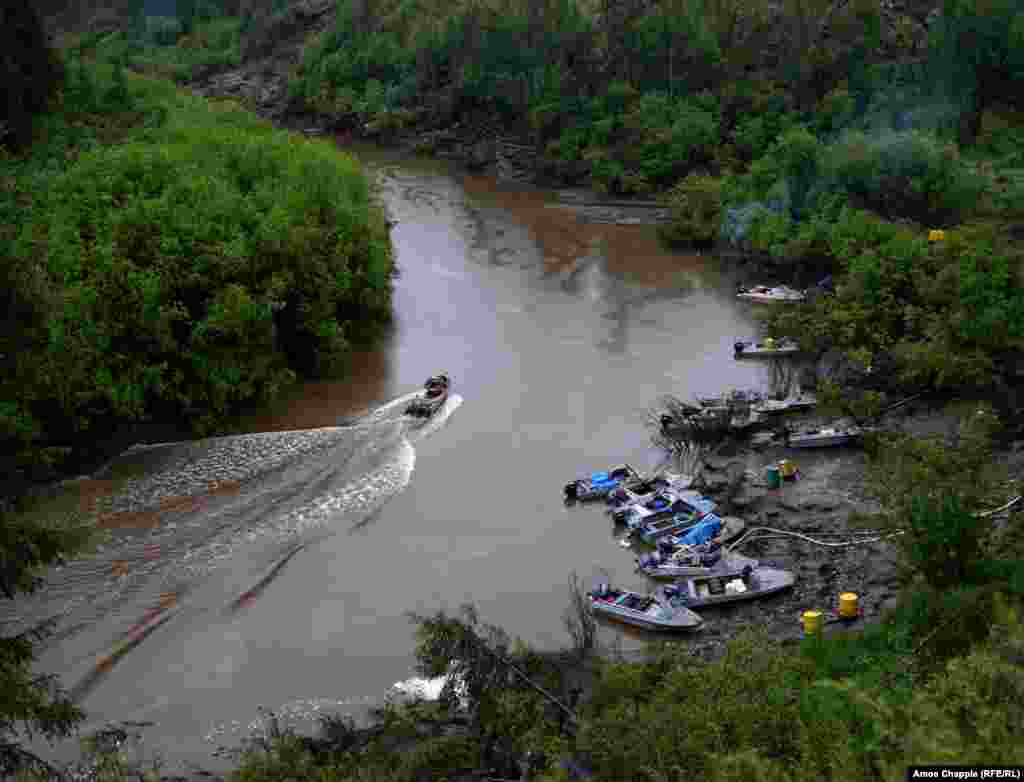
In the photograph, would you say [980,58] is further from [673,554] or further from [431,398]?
[673,554]

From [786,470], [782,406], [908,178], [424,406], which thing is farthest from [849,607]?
Answer: [908,178]

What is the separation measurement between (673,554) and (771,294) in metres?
22.7

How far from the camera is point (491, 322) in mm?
45469

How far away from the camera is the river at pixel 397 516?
23547 mm

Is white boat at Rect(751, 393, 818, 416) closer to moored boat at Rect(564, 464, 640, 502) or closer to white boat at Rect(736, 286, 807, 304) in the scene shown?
moored boat at Rect(564, 464, 640, 502)

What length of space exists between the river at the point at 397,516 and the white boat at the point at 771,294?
99cm

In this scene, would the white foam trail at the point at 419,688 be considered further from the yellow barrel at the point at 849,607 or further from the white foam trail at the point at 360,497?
the yellow barrel at the point at 849,607

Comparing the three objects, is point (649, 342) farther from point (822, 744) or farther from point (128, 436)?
point (822, 744)

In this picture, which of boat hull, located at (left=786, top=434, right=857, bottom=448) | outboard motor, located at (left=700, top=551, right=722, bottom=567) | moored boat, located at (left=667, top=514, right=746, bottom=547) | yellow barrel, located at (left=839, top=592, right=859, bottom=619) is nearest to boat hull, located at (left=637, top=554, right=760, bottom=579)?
outboard motor, located at (left=700, top=551, right=722, bottom=567)

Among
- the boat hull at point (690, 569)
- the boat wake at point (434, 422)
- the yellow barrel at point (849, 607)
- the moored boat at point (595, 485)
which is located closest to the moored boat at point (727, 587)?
the boat hull at point (690, 569)

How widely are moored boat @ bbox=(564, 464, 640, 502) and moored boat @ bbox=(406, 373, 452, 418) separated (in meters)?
6.63

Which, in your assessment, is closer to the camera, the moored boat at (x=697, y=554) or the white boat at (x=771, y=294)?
the moored boat at (x=697, y=554)

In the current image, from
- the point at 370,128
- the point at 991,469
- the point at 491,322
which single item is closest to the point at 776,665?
the point at 991,469

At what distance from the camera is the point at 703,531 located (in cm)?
2873
